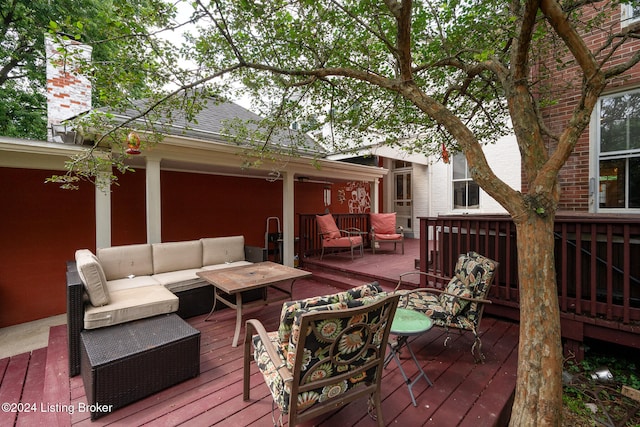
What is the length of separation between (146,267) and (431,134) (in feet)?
17.6

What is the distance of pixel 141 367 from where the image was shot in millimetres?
2137

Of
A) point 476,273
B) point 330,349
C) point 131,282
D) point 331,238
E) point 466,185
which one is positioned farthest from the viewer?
point 466,185

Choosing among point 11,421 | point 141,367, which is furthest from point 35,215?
point 141,367

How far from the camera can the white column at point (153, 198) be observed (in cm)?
396

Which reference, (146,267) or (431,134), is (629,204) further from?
(146,267)

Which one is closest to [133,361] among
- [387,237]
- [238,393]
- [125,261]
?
[238,393]

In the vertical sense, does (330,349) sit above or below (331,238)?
below

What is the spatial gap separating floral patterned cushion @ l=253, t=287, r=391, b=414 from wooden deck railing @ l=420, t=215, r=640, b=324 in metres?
2.54

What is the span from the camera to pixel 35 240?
13.5ft

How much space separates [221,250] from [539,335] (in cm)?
427

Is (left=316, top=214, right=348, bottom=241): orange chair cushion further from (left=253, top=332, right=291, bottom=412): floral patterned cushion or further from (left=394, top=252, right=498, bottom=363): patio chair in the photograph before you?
(left=253, top=332, right=291, bottom=412): floral patterned cushion

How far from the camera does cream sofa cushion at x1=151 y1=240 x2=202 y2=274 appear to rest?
4.03 m

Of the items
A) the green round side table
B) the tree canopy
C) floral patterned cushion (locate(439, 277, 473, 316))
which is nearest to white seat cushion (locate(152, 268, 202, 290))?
the tree canopy

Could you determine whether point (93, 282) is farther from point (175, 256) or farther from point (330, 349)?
point (330, 349)
